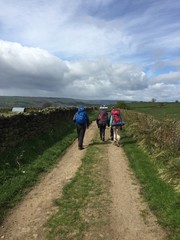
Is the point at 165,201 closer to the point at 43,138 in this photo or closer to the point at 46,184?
the point at 46,184

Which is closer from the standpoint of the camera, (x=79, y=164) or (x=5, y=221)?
(x=5, y=221)

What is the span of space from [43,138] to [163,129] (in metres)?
6.32

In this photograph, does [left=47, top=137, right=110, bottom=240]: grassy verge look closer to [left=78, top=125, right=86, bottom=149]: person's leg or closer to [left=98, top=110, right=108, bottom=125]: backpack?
[left=78, top=125, right=86, bottom=149]: person's leg

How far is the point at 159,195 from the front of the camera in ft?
24.3

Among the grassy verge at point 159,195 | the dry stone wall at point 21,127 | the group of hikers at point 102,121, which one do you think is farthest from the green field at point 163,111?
the grassy verge at point 159,195

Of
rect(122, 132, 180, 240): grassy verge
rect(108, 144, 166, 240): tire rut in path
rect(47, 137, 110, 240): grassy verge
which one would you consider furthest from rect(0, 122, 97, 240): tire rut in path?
rect(122, 132, 180, 240): grassy verge

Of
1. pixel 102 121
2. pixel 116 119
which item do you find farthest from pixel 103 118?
pixel 116 119

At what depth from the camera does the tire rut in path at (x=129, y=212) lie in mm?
5395

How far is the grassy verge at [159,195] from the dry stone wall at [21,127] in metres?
4.96

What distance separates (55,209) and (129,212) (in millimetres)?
1689

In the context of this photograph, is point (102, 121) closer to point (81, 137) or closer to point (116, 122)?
point (116, 122)

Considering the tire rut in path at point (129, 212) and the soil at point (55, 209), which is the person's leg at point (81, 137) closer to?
the soil at point (55, 209)

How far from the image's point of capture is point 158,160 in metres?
11.1

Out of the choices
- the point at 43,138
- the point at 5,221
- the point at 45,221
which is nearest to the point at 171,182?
the point at 45,221
